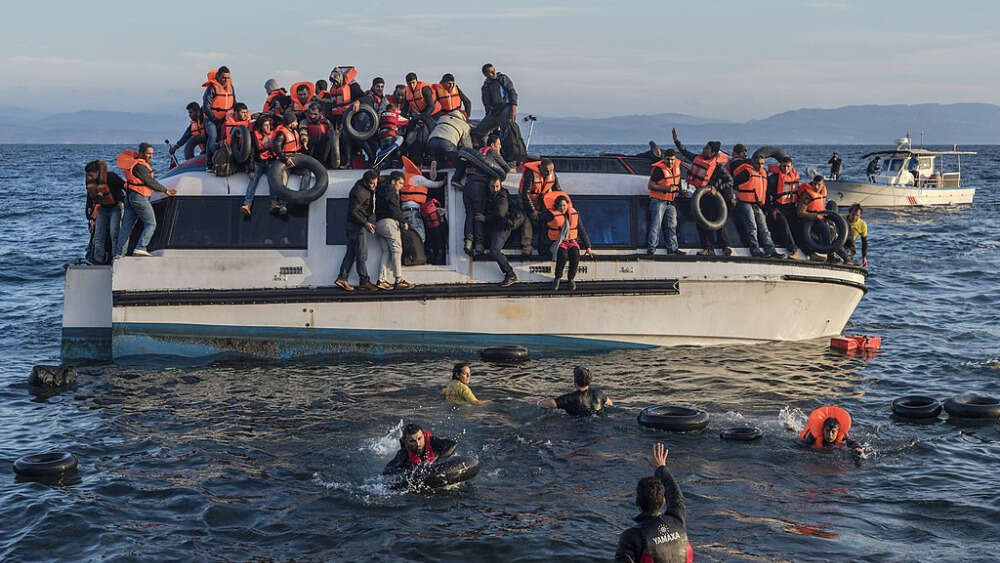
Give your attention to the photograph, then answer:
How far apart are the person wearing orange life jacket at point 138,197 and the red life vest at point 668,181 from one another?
7.18 metres

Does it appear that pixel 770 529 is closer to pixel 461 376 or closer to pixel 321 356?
pixel 461 376

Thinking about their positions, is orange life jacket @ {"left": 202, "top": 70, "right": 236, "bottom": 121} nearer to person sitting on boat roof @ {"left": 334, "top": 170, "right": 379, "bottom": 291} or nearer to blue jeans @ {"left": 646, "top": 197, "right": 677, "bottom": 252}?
person sitting on boat roof @ {"left": 334, "top": 170, "right": 379, "bottom": 291}

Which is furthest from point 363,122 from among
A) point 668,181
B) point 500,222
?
point 668,181

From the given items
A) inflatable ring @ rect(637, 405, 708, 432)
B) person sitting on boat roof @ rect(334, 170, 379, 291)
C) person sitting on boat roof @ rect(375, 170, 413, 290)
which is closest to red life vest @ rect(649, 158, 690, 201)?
person sitting on boat roof @ rect(375, 170, 413, 290)

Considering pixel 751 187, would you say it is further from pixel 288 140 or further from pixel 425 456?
pixel 425 456

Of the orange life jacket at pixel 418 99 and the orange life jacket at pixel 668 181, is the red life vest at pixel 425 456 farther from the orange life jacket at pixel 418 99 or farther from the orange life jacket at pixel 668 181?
the orange life jacket at pixel 418 99

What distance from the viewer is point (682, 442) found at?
1198cm

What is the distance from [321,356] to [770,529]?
7.69 m

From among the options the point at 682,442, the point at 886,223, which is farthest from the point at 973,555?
the point at 886,223

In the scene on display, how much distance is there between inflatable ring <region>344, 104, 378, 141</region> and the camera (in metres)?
16.0

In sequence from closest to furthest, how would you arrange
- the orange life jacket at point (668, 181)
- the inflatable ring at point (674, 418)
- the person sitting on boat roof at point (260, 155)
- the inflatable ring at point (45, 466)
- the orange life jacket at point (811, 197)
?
1. the inflatable ring at point (45, 466)
2. the inflatable ring at point (674, 418)
3. the person sitting on boat roof at point (260, 155)
4. the orange life jacket at point (668, 181)
5. the orange life jacket at point (811, 197)

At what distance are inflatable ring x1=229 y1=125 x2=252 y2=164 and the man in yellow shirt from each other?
4.81 metres

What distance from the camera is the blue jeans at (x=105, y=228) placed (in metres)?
15.3

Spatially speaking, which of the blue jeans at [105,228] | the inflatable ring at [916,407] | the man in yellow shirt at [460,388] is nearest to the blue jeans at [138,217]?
the blue jeans at [105,228]
